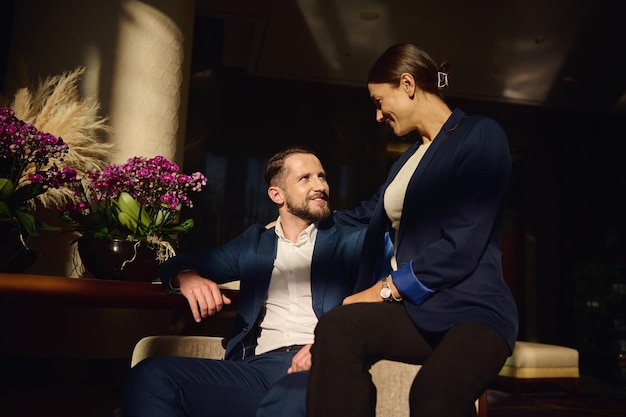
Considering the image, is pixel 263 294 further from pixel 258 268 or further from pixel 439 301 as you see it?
pixel 439 301

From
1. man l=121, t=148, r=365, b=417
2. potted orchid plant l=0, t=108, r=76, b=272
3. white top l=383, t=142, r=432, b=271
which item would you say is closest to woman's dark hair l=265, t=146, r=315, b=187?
man l=121, t=148, r=365, b=417

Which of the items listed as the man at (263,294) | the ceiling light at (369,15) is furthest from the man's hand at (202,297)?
the ceiling light at (369,15)

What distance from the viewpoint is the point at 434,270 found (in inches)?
46.0

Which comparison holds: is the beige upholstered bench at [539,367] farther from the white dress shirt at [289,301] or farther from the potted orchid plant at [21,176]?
the potted orchid plant at [21,176]

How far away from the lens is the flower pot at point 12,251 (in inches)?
58.4

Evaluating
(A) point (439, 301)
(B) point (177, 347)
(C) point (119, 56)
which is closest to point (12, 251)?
(B) point (177, 347)

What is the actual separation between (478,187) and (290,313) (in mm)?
753

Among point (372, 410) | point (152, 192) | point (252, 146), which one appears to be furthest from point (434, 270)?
point (252, 146)

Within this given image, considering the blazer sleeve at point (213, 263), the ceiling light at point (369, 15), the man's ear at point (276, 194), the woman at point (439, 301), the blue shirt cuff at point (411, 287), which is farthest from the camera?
the ceiling light at point (369, 15)

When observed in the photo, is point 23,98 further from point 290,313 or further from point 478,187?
point 478,187

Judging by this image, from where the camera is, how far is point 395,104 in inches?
58.4

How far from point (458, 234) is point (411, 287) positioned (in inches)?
6.0

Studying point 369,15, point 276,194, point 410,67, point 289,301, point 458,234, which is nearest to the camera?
point 458,234

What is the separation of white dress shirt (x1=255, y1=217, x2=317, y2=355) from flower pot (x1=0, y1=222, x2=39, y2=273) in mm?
716
